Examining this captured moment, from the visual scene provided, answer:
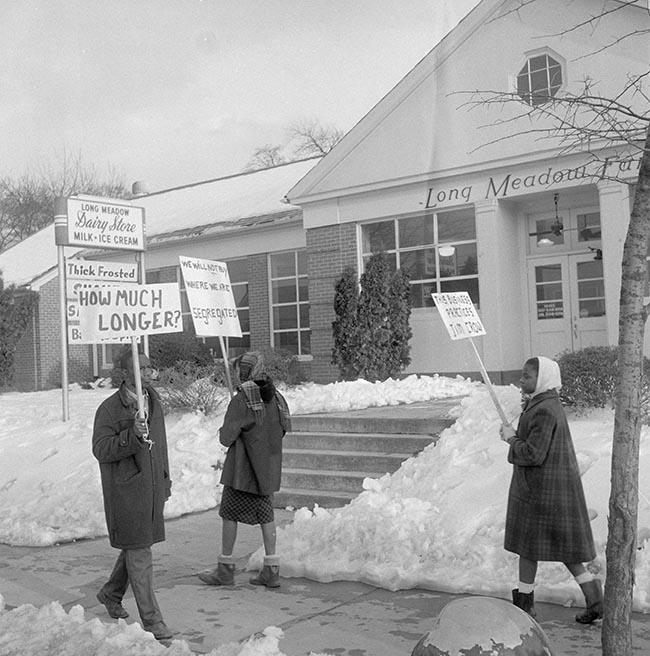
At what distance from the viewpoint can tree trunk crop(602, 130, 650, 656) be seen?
372cm

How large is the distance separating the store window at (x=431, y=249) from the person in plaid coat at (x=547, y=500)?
10102 mm

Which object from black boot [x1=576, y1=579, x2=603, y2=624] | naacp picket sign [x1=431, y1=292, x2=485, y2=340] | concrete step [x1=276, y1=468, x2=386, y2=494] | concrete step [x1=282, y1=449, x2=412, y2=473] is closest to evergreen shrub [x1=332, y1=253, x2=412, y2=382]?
concrete step [x1=282, y1=449, x2=412, y2=473]

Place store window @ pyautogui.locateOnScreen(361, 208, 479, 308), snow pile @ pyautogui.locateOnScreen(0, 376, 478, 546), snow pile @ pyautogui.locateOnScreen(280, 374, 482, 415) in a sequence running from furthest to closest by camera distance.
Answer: store window @ pyautogui.locateOnScreen(361, 208, 479, 308), snow pile @ pyautogui.locateOnScreen(280, 374, 482, 415), snow pile @ pyautogui.locateOnScreen(0, 376, 478, 546)

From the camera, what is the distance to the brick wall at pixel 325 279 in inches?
648

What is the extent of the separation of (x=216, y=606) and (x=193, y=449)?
4700 millimetres

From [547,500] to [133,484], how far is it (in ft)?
8.24

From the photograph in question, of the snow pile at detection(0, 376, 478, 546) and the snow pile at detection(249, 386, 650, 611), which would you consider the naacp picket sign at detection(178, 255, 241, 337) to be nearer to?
the snow pile at detection(0, 376, 478, 546)

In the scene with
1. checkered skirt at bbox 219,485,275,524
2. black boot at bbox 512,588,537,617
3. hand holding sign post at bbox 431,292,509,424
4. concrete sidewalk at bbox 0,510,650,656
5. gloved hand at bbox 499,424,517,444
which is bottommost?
concrete sidewalk at bbox 0,510,650,656

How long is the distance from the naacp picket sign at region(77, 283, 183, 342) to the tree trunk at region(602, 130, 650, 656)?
11.0ft

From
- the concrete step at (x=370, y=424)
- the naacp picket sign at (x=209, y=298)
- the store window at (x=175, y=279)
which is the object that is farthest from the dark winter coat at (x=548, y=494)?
the store window at (x=175, y=279)

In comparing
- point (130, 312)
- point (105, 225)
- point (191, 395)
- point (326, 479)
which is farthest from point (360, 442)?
point (105, 225)

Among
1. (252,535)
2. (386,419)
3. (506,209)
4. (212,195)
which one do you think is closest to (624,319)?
(252,535)

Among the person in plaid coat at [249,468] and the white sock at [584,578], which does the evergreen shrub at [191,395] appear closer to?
the person in plaid coat at [249,468]

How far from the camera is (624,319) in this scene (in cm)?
384
